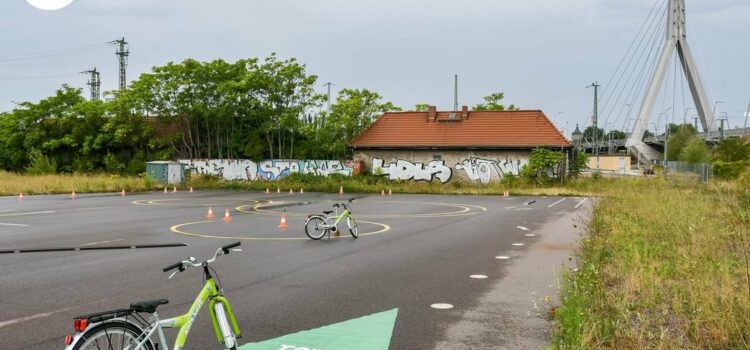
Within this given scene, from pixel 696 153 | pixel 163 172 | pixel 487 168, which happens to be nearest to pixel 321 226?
pixel 487 168

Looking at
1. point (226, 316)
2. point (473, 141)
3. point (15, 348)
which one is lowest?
point (15, 348)

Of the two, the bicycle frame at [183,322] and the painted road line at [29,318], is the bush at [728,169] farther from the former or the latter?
the bicycle frame at [183,322]

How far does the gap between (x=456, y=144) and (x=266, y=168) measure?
1426cm

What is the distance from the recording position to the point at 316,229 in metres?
14.4

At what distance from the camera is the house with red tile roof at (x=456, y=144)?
40.9m

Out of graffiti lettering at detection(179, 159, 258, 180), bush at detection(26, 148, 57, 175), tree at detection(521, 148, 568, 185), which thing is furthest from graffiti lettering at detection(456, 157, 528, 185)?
bush at detection(26, 148, 57, 175)

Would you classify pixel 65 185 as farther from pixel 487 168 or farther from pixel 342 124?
pixel 487 168

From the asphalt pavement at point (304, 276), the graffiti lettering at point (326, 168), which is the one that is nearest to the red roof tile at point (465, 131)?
the graffiti lettering at point (326, 168)

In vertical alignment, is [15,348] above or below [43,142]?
below

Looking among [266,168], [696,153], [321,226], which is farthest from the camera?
[696,153]

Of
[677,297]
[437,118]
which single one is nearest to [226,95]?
[437,118]

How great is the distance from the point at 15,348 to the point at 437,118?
4138 centimetres

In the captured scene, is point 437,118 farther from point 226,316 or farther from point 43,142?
point 226,316

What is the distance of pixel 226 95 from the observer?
4441 cm
